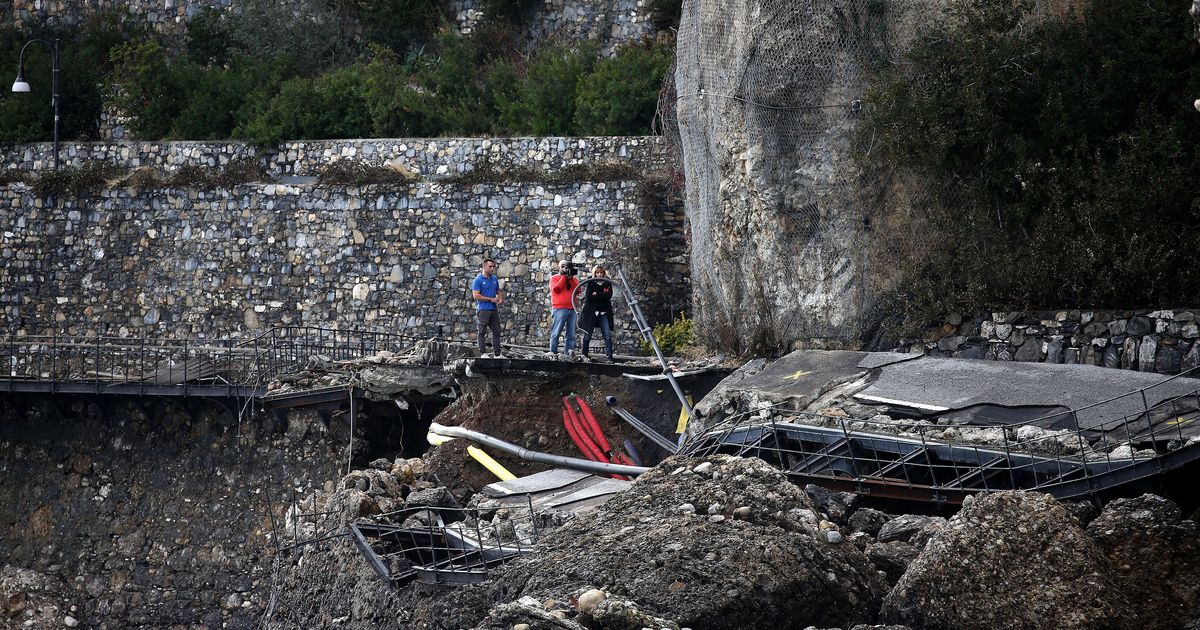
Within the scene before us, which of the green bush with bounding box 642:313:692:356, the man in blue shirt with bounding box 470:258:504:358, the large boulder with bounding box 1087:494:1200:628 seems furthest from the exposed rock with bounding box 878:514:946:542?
the green bush with bounding box 642:313:692:356

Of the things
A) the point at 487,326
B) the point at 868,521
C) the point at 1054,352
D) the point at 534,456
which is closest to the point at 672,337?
the point at 487,326

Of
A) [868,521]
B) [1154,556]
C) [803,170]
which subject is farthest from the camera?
[803,170]

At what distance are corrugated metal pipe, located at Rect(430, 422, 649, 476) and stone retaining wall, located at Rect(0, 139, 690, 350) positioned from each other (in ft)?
13.8

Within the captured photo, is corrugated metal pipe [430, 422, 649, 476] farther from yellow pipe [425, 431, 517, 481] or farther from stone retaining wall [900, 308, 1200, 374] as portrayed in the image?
stone retaining wall [900, 308, 1200, 374]

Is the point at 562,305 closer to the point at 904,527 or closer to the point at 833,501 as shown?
the point at 833,501

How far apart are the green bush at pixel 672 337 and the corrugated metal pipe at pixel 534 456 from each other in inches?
139

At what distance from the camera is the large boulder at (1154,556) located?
919 cm

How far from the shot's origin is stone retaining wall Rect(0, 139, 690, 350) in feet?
67.3

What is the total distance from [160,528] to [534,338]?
5.23 meters

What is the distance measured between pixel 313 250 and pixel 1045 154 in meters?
10.8

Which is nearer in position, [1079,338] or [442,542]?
[442,542]

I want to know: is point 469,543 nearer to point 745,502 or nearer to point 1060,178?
point 745,502

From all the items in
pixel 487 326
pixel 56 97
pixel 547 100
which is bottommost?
pixel 487 326

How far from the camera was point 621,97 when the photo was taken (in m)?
21.2
